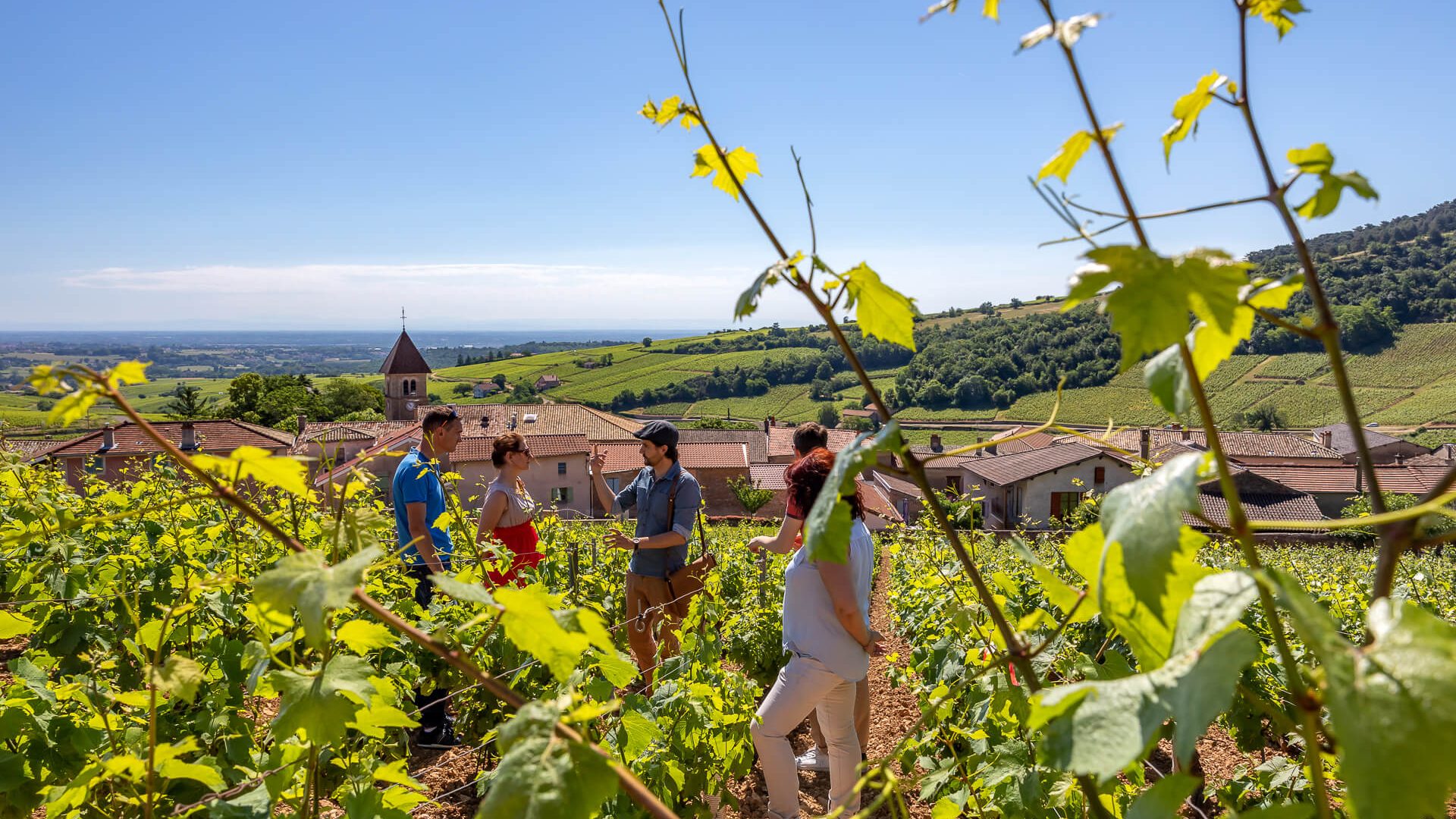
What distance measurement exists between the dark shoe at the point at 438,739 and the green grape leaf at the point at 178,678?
3.80 m

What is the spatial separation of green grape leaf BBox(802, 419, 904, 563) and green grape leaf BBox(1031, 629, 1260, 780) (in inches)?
7.9

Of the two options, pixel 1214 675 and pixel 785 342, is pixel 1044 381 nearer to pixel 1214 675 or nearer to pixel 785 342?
pixel 785 342

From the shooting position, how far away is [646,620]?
497 centimetres

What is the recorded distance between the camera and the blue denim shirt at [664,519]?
16.8ft

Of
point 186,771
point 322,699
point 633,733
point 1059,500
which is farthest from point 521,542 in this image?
point 1059,500

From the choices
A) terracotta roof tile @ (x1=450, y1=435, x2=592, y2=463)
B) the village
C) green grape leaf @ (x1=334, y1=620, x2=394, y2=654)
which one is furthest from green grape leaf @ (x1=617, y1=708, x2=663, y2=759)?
terracotta roof tile @ (x1=450, y1=435, x2=592, y2=463)

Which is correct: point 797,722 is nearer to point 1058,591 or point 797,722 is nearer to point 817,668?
point 817,668

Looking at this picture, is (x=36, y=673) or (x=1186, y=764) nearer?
(x=1186, y=764)

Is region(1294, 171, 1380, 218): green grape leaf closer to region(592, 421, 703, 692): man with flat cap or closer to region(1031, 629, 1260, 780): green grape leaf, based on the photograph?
region(1031, 629, 1260, 780): green grape leaf

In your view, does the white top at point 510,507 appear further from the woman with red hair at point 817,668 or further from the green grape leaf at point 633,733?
the green grape leaf at point 633,733

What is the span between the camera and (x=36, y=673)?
219 cm

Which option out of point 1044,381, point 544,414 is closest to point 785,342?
point 1044,381

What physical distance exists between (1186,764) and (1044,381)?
94.4 metres

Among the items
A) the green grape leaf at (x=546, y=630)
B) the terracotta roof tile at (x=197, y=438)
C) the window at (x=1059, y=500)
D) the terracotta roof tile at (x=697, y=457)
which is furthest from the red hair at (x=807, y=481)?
the terracotta roof tile at (x=697, y=457)
